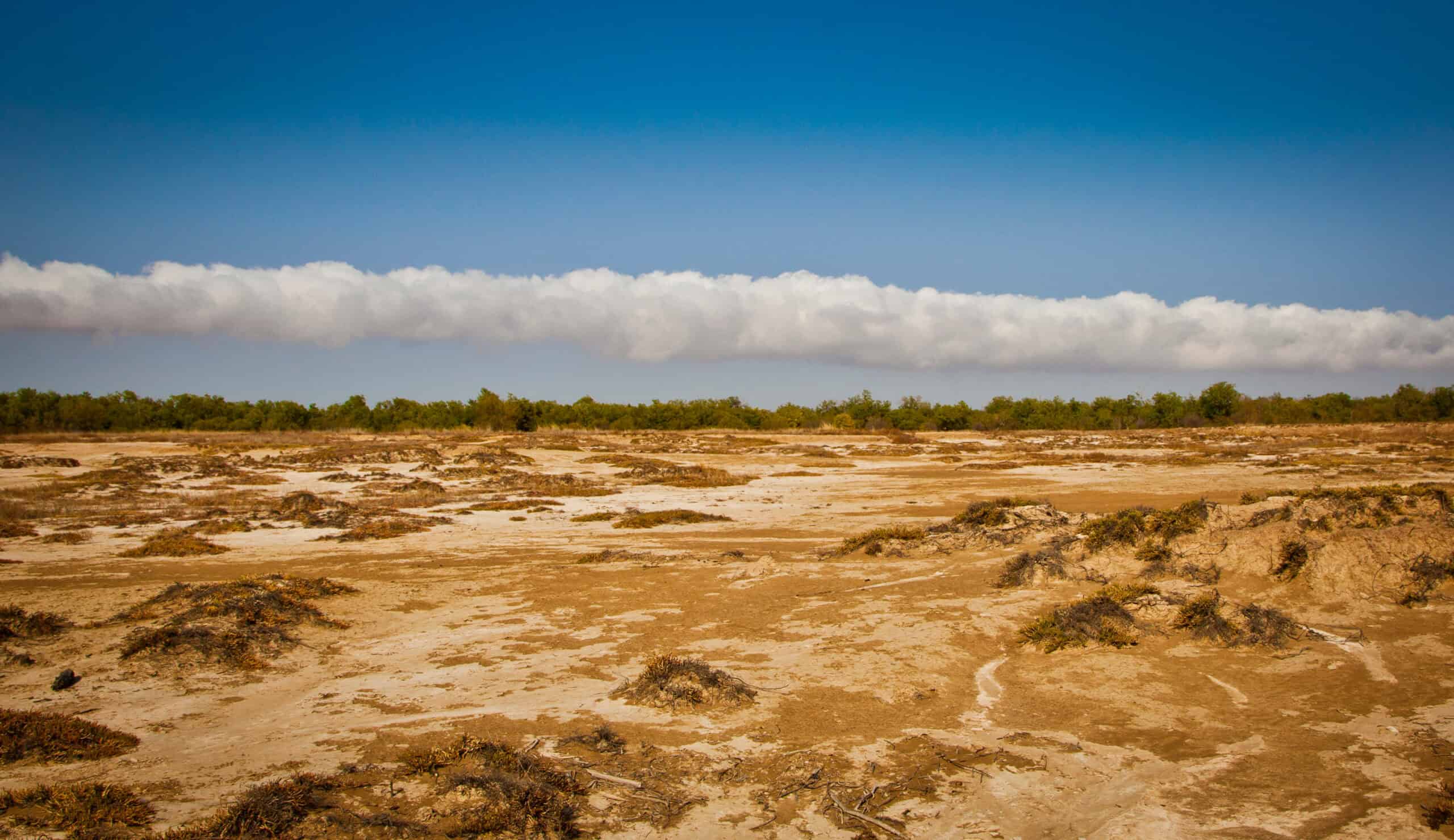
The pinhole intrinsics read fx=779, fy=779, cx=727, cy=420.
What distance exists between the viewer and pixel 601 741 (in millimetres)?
7070

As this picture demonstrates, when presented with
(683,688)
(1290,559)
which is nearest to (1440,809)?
(683,688)

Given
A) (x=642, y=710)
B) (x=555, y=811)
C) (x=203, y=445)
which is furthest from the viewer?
(x=203, y=445)

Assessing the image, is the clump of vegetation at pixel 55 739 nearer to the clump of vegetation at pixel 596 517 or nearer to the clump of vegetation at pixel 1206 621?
the clump of vegetation at pixel 1206 621

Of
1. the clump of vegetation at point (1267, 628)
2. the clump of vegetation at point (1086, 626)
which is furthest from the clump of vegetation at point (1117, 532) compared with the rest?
the clump of vegetation at point (1267, 628)

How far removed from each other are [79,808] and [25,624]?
6.74 m

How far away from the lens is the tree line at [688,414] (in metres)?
76.1

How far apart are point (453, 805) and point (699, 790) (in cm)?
187

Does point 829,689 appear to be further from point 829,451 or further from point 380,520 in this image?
point 829,451

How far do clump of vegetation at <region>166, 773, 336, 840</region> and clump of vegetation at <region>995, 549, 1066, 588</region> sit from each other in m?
10.0

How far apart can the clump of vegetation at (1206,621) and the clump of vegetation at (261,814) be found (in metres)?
9.65

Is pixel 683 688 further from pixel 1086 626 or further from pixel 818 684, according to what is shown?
pixel 1086 626

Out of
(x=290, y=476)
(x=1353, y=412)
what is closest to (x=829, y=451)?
(x=290, y=476)

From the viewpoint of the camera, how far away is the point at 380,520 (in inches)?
849

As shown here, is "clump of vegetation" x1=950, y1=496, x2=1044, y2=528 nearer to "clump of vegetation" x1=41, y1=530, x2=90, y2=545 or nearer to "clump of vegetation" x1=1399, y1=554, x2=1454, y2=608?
"clump of vegetation" x1=1399, y1=554, x2=1454, y2=608
